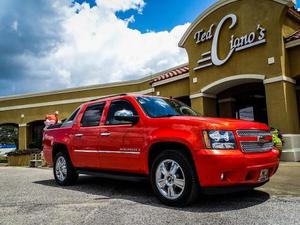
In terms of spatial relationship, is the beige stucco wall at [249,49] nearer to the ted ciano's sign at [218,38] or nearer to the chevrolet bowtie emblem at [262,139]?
the ted ciano's sign at [218,38]

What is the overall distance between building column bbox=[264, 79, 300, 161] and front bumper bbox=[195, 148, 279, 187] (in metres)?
7.84

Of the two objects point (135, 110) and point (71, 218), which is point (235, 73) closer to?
point (135, 110)

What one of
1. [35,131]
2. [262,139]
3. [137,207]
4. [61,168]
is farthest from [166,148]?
[35,131]

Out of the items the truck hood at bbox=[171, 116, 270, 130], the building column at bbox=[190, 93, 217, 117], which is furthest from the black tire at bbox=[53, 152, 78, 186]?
the building column at bbox=[190, 93, 217, 117]

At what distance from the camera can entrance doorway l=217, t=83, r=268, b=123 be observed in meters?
16.8

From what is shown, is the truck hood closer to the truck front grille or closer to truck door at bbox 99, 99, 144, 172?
the truck front grille

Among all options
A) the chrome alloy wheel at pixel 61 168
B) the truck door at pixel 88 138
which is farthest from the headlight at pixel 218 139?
the chrome alloy wheel at pixel 61 168

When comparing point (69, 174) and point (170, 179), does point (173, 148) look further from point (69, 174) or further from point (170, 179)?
point (69, 174)

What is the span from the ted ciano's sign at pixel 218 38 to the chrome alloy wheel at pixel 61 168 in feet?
29.0

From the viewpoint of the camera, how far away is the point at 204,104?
1597 centimetres

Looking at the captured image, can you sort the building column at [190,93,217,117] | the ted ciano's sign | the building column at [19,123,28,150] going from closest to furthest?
the ted ciano's sign → the building column at [190,93,217,117] → the building column at [19,123,28,150]

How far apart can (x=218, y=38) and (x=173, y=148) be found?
10491 mm

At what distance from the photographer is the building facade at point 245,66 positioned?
12.7m

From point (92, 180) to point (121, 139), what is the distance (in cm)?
307
